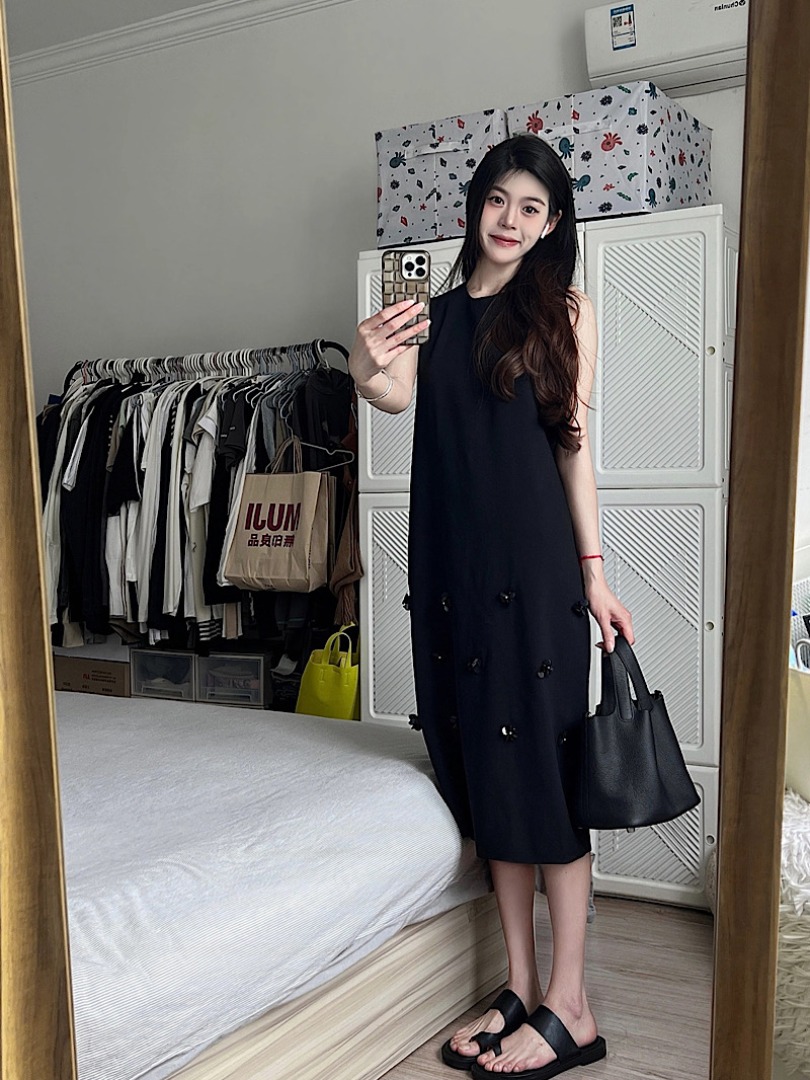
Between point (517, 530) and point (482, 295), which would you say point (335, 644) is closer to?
point (517, 530)

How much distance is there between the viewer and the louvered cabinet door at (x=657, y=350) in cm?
106

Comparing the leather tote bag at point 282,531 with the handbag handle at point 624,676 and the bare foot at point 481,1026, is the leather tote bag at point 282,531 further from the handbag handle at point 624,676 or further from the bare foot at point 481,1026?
the bare foot at point 481,1026

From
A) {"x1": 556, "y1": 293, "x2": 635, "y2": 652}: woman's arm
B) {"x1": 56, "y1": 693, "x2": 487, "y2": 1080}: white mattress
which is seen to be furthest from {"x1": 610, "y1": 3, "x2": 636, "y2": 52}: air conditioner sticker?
{"x1": 56, "y1": 693, "x2": 487, "y2": 1080}: white mattress

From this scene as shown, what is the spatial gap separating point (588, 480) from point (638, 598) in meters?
0.14

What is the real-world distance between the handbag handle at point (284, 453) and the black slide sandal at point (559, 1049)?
0.78 meters

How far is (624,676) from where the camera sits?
111cm

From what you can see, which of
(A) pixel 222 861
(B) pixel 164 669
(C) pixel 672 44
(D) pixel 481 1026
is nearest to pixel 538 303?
(C) pixel 672 44

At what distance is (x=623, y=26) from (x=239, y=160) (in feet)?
1.51

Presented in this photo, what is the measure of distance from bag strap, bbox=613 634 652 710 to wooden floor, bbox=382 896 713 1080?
Result: 208 millimetres

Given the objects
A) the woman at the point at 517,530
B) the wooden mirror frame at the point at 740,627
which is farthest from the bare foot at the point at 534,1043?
the wooden mirror frame at the point at 740,627

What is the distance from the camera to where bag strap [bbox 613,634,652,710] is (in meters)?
1.10

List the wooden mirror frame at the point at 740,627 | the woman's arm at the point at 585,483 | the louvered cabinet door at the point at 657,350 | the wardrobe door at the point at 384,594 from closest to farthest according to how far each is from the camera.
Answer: the wooden mirror frame at the point at 740,627
the louvered cabinet door at the point at 657,350
the woman's arm at the point at 585,483
the wardrobe door at the point at 384,594

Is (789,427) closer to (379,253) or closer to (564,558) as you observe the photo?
(564,558)

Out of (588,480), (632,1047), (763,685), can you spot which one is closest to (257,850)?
(632,1047)
